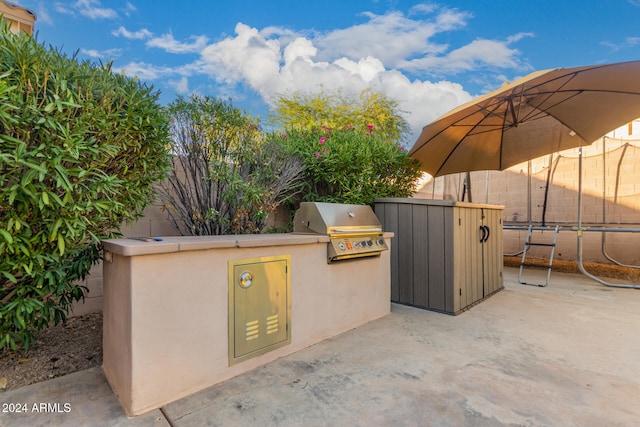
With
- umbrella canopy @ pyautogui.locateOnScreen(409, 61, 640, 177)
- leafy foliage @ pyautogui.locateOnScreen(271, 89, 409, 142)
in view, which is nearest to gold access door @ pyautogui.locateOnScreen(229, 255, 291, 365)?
umbrella canopy @ pyautogui.locateOnScreen(409, 61, 640, 177)

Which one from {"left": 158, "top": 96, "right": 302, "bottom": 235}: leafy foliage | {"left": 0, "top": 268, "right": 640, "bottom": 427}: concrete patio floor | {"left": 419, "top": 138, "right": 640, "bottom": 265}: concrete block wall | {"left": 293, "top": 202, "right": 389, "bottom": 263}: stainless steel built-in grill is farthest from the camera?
{"left": 419, "top": 138, "right": 640, "bottom": 265}: concrete block wall

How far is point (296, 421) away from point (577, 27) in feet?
26.2

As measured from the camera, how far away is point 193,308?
191cm

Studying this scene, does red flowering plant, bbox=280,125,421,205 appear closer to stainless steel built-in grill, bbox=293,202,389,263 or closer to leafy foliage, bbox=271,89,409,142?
stainless steel built-in grill, bbox=293,202,389,263

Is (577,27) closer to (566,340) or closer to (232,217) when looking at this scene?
(566,340)

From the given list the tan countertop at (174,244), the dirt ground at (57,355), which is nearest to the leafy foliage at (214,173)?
the tan countertop at (174,244)

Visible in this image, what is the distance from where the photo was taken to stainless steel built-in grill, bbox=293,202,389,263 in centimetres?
278

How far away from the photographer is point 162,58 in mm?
5328

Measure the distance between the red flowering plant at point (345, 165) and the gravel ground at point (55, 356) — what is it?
253cm

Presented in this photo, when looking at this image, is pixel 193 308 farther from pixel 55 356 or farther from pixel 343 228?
pixel 343 228

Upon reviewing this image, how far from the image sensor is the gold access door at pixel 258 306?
2.10 m

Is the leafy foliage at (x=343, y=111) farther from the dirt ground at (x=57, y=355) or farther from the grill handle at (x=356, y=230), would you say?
the dirt ground at (x=57, y=355)

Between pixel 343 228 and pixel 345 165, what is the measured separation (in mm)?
1082

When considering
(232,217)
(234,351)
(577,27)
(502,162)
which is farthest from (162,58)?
(577,27)
